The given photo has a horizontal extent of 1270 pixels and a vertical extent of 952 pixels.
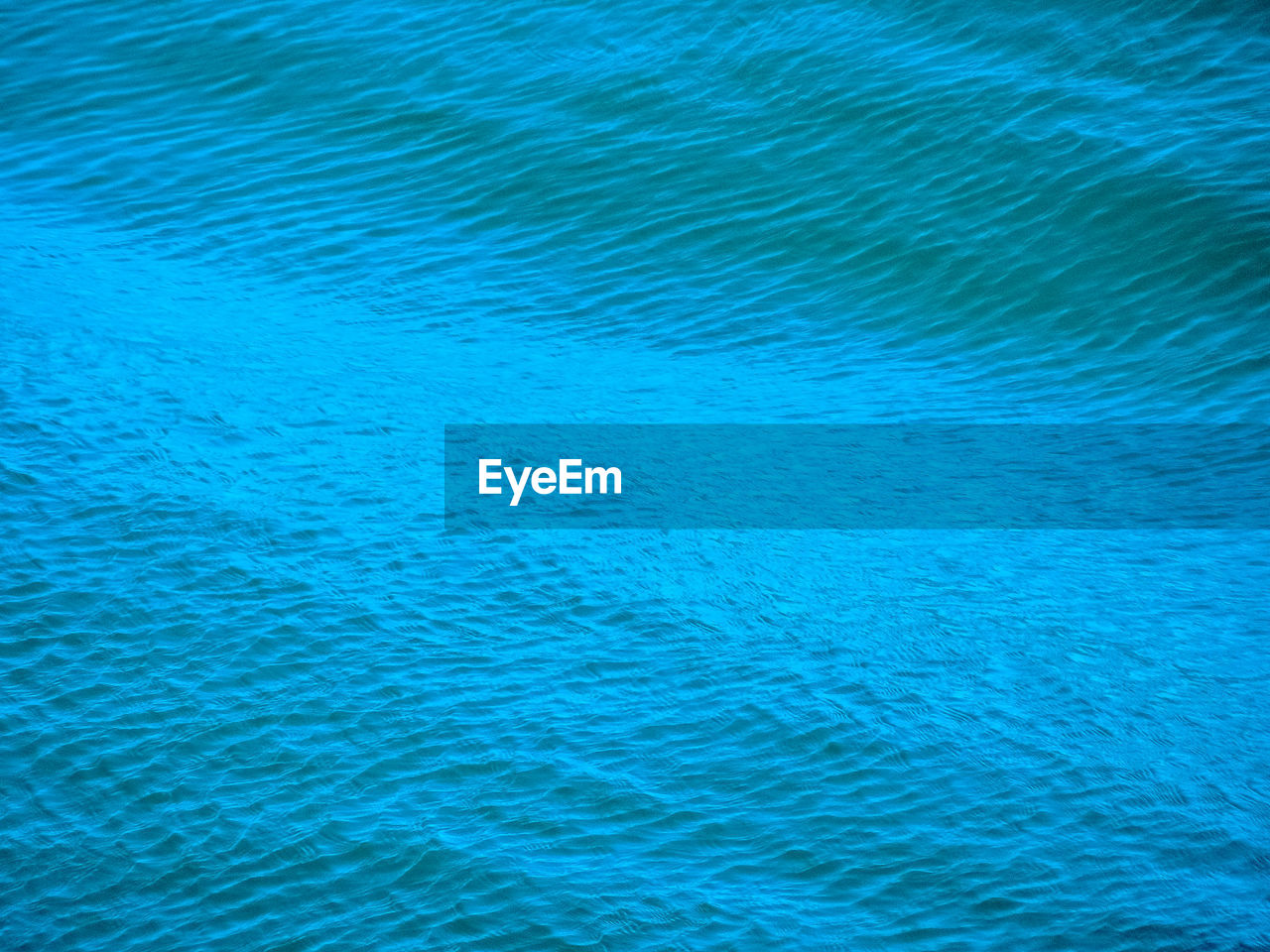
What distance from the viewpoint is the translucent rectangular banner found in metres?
11.7

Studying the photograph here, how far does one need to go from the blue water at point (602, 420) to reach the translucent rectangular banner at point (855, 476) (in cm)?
33

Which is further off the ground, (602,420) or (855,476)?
(602,420)

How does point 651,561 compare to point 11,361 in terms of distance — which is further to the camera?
point 11,361

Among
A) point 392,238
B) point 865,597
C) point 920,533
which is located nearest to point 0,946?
point 865,597

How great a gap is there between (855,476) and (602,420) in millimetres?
2474

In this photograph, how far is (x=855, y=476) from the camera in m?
12.3

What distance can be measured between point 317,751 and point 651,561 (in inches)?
128

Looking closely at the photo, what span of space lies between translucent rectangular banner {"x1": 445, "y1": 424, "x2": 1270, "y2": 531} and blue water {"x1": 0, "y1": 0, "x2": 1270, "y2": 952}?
1.10 feet

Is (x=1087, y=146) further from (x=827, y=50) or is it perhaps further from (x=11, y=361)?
(x=11, y=361)

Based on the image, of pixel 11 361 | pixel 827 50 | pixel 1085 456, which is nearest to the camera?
pixel 1085 456

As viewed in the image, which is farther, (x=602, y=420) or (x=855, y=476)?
(x=602, y=420)

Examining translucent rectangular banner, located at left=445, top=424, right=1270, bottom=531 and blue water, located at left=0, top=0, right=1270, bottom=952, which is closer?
blue water, located at left=0, top=0, right=1270, bottom=952

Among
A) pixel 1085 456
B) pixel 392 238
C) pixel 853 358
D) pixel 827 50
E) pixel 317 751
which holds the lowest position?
pixel 317 751

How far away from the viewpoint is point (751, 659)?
9898mm
